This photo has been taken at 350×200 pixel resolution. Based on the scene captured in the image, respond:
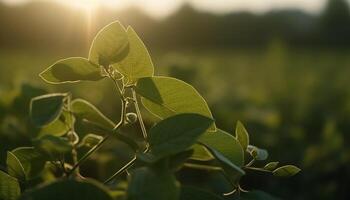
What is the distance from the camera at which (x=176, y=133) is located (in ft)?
2.07

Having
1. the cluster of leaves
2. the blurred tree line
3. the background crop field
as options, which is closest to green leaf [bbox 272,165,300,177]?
the cluster of leaves

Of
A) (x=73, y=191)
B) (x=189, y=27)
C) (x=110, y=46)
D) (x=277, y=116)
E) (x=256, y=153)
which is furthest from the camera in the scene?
(x=189, y=27)

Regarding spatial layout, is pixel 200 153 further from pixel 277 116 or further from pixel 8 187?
pixel 277 116

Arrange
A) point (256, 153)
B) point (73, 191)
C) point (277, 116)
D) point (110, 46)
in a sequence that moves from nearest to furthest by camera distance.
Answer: point (73, 191)
point (110, 46)
point (256, 153)
point (277, 116)

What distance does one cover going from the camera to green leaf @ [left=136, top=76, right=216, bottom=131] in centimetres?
70

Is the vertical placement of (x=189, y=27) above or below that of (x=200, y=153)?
below

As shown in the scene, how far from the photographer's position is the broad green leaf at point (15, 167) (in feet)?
2.35

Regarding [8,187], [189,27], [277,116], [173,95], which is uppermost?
[173,95]

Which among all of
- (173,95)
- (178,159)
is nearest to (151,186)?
(178,159)

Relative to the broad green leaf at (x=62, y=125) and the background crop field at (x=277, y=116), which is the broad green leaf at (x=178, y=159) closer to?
the broad green leaf at (x=62, y=125)

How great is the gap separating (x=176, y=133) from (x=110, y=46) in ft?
0.41

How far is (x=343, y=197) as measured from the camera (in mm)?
3307

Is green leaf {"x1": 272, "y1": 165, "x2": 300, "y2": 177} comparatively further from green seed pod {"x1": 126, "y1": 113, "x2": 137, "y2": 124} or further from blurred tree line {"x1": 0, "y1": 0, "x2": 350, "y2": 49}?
blurred tree line {"x1": 0, "y1": 0, "x2": 350, "y2": 49}

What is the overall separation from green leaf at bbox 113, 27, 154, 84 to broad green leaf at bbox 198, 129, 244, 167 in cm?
10
